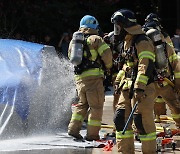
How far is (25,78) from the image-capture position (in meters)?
9.41

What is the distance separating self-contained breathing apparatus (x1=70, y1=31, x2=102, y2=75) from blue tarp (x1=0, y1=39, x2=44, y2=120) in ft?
2.54

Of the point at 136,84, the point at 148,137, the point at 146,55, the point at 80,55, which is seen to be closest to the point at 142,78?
the point at 136,84

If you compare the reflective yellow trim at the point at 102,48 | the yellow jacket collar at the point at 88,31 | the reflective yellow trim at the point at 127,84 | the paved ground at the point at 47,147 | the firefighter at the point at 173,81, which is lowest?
the paved ground at the point at 47,147

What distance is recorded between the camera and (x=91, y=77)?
30.2ft

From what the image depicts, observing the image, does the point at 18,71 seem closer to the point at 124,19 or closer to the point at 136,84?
the point at 124,19

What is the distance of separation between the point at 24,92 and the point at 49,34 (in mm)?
10015

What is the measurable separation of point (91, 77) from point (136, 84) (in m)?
2.00

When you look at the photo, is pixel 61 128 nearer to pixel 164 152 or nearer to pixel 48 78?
pixel 48 78

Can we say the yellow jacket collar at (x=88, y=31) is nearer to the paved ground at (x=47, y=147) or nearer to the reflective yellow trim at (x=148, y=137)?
the paved ground at (x=47, y=147)

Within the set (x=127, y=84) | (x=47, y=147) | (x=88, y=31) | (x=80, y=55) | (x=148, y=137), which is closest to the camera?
(x=148, y=137)

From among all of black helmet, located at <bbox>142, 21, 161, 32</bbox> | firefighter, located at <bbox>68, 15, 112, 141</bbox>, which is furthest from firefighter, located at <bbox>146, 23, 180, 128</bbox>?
firefighter, located at <bbox>68, 15, 112, 141</bbox>

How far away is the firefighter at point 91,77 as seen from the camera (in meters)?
9.15

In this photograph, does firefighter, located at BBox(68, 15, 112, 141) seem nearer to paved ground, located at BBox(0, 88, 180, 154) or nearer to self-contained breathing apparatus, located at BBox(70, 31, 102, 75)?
self-contained breathing apparatus, located at BBox(70, 31, 102, 75)

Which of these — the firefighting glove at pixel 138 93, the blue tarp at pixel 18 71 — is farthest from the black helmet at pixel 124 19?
the blue tarp at pixel 18 71
